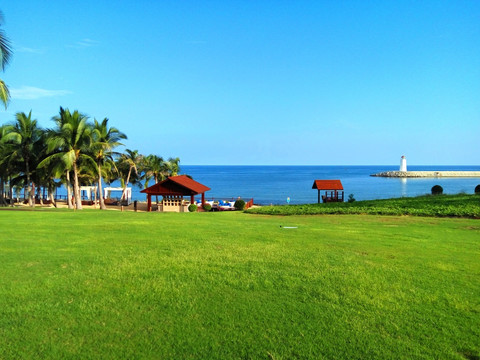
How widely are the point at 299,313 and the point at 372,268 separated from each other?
10.4 feet

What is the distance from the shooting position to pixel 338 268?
7.87 meters

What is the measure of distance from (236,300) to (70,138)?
29.3 meters

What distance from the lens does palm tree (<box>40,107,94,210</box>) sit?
3017 centimetres

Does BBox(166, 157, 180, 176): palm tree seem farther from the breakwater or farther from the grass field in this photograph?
the breakwater

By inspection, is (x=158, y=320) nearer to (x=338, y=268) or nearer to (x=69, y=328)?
(x=69, y=328)

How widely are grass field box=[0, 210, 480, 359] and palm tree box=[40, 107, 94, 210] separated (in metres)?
21.6

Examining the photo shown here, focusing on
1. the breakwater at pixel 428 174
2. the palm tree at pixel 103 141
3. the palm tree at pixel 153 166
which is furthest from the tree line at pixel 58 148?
the breakwater at pixel 428 174

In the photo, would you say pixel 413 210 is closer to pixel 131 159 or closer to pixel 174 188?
pixel 174 188

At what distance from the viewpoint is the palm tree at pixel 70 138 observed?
3017cm

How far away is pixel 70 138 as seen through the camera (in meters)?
30.8

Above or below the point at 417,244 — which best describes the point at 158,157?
above

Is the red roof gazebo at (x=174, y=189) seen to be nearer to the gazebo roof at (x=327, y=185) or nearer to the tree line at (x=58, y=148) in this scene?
the tree line at (x=58, y=148)

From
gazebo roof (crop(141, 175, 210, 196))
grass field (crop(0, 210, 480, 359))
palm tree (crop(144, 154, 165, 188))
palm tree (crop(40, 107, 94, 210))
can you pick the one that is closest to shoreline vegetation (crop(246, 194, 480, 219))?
grass field (crop(0, 210, 480, 359))

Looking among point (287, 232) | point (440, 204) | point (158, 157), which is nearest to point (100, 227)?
point (287, 232)
